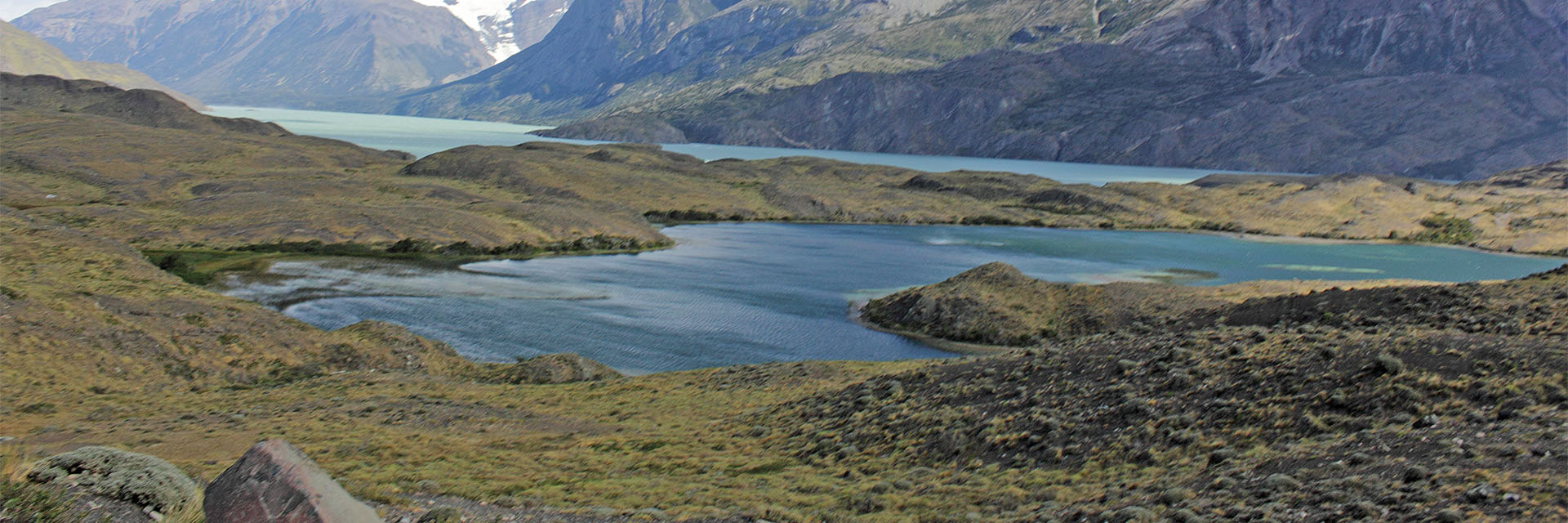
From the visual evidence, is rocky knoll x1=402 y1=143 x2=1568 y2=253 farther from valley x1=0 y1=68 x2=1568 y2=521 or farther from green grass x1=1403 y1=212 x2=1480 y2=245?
valley x1=0 y1=68 x2=1568 y2=521

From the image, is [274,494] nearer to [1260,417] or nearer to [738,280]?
[1260,417]

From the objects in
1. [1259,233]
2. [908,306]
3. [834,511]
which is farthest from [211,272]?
[1259,233]

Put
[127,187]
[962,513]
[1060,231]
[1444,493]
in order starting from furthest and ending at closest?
[1060,231]
[127,187]
[962,513]
[1444,493]

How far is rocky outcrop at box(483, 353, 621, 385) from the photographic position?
1778 inches

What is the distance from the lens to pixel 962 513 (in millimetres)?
19938

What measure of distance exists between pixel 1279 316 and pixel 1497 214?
501 ft

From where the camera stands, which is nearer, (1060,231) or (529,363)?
(529,363)

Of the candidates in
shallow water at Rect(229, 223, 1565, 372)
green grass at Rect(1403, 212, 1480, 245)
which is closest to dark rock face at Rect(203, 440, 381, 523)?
shallow water at Rect(229, 223, 1565, 372)

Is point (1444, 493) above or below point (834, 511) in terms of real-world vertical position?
above

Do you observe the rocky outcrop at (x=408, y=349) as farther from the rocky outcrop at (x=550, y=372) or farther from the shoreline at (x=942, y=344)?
the shoreline at (x=942, y=344)

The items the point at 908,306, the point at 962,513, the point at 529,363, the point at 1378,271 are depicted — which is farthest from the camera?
the point at 1378,271

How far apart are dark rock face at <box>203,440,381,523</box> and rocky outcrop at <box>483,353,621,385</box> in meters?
30.8

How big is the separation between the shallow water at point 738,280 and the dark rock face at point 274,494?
38.9m

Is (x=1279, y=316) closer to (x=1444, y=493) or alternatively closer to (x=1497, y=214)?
(x=1444, y=493)
